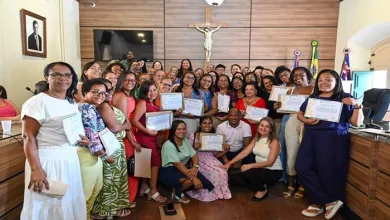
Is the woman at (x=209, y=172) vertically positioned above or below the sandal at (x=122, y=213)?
above

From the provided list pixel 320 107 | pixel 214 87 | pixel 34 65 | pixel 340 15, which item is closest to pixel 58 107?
pixel 320 107

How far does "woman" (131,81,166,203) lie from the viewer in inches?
105

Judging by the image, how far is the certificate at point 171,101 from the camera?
9.78 ft

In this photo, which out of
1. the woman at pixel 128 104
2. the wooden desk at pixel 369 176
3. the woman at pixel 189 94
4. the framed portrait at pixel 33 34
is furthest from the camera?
the framed portrait at pixel 33 34

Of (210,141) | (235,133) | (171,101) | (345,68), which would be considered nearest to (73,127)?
(171,101)

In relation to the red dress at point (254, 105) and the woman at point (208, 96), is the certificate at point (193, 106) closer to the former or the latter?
the woman at point (208, 96)

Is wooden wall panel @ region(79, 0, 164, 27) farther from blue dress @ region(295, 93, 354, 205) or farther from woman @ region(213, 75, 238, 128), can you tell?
blue dress @ region(295, 93, 354, 205)

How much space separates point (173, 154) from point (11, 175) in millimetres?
1433

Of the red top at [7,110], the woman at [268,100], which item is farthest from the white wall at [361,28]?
the red top at [7,110]

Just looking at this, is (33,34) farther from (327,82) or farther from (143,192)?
(327,82)

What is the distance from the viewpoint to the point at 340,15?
593 centimetres

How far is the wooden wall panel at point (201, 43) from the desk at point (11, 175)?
4.59 meters

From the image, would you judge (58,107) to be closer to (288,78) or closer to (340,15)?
(288,78)

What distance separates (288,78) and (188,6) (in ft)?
12.1
